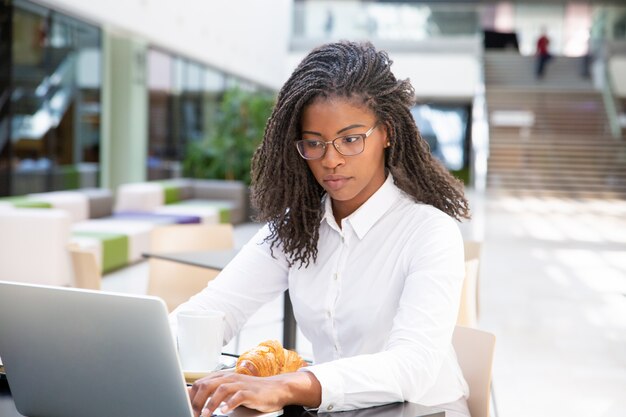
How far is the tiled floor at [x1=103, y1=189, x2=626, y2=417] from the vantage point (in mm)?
4227

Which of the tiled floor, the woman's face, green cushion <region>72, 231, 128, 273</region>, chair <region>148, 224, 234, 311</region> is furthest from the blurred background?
green cushion <region>72, 231, 128, 273</region>

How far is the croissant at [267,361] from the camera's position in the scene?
1464 millimetres

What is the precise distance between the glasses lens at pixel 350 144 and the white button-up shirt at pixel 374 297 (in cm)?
16

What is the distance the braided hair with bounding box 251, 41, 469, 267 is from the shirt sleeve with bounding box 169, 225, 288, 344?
5 centimetres

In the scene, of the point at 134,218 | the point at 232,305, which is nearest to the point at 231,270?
the point at 232,305

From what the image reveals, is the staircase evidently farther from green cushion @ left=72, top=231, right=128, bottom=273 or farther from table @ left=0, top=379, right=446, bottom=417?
table @ left=0, top=379, right=446, bottom=417

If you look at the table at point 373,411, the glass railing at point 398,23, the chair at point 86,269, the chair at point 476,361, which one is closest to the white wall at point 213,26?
the glass railing at point 398,23

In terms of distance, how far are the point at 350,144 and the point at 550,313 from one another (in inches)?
203

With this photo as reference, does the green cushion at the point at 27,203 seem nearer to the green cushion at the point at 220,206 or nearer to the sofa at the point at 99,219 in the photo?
the sofa at the point at 99,219

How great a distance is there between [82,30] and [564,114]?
13.3m

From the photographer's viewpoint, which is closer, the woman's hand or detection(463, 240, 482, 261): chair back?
the woman's hand

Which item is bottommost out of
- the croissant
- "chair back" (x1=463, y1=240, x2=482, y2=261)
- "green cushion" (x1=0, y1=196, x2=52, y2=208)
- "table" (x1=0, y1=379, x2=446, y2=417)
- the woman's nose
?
"green cushion" (x1=0, y1=196, x2=52, y2=208)

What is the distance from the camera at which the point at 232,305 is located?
1884mm

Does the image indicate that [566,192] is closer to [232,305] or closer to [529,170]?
[529,170]
